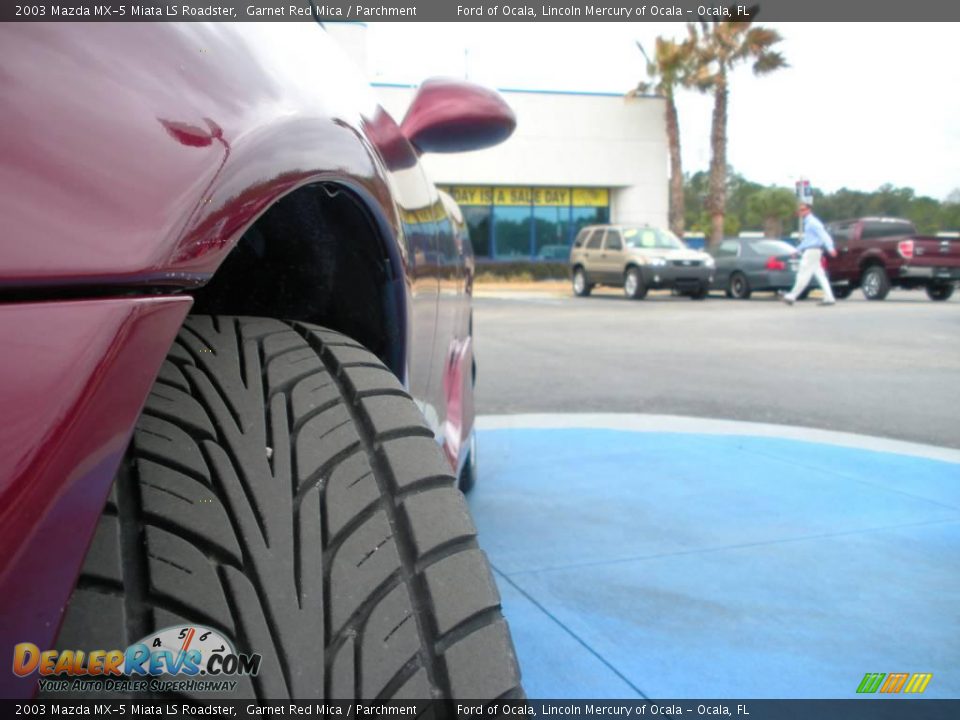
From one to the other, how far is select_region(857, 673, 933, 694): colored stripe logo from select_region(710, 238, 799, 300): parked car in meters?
16.4

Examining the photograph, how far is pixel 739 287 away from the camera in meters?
18.0

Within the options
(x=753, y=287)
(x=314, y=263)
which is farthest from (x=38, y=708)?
(x=753, y=287)

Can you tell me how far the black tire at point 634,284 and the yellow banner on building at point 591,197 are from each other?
11141 millimetres

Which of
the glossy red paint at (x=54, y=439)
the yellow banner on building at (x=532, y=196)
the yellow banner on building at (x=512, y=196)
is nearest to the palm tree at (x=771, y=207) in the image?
the yellow banner on building at (x=532, y=196)

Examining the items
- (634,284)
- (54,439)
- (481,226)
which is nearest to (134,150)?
(54,439)

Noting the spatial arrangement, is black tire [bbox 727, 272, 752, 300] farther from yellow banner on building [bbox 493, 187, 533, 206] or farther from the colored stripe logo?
the colored stripe logo

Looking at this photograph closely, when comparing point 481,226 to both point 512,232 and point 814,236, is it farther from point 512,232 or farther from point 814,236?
point 814,236

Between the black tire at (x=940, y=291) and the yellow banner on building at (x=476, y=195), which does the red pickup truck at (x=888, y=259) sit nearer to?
the black tire at (x=940, y=291)

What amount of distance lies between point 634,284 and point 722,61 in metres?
11.3

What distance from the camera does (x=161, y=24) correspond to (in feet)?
2.84

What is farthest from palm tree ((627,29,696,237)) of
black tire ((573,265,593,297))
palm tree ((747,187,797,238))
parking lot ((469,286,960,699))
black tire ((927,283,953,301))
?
palm tree ((747,187,797,238))

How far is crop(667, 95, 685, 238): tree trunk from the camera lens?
27719 millimetres

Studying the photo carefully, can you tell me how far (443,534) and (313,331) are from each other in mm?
381

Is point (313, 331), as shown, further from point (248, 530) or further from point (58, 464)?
point (58, 464)
